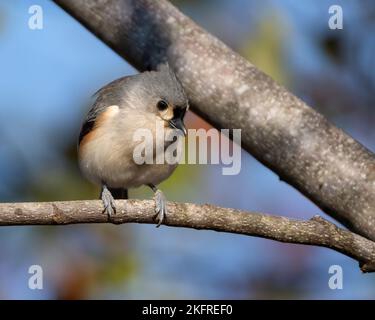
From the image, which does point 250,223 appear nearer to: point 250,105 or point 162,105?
point 250,105

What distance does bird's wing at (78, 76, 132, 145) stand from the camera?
346 centimetres

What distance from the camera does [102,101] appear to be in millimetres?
3529

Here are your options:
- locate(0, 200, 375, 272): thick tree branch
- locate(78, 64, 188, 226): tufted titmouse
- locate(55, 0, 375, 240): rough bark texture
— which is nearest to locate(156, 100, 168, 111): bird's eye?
locate(78, 64, 188, 226): tufted titmouse

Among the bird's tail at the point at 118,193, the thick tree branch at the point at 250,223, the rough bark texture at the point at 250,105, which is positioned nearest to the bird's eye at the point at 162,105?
the rough bark texture at the point at 250,105

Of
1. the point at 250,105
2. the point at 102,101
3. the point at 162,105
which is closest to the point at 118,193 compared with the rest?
the point at 102,101

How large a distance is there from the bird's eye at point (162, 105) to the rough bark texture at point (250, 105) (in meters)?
0.26

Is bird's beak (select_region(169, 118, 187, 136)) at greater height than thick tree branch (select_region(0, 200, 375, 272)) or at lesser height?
greater

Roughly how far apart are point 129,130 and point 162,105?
21cm

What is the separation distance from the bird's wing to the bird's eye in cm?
26

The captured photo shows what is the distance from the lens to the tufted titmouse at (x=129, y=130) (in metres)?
3.22

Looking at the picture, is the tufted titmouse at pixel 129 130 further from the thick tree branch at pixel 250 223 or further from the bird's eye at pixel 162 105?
the thick tree branch at pixel 250 223

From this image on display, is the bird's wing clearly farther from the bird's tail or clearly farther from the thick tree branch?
the thick tree branch

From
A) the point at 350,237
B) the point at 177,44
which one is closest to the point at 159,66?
the point at 177,44

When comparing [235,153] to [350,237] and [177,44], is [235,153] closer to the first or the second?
[177,44]
